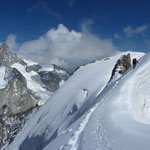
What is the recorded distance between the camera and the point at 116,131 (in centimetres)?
1125

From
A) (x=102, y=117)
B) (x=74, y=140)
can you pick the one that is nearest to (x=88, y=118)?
(x=102, y=117)

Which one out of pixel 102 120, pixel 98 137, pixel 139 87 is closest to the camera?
pixel 98 137

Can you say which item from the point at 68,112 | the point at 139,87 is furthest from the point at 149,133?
the point at 68,112

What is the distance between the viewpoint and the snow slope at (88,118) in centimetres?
1133

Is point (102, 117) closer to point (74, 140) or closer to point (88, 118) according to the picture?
point (88, 118)

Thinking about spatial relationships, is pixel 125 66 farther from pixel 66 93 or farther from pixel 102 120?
pixel 102 120

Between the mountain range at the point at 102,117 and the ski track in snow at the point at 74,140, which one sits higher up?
the mountain range at the point at 102,117

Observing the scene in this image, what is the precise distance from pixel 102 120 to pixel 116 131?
243 centimetres

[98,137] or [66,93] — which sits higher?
[66,93]

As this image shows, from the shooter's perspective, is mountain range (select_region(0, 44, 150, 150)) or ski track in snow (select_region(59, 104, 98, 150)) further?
ski track in snow (select_region(59, 104, 98, 150))

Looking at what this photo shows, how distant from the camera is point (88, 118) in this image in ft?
51.1

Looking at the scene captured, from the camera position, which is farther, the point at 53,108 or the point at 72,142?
the point at 53,108

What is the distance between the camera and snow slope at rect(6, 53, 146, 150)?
37.2 feet

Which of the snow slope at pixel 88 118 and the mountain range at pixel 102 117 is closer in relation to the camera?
the mountain range at pixel 102 117
